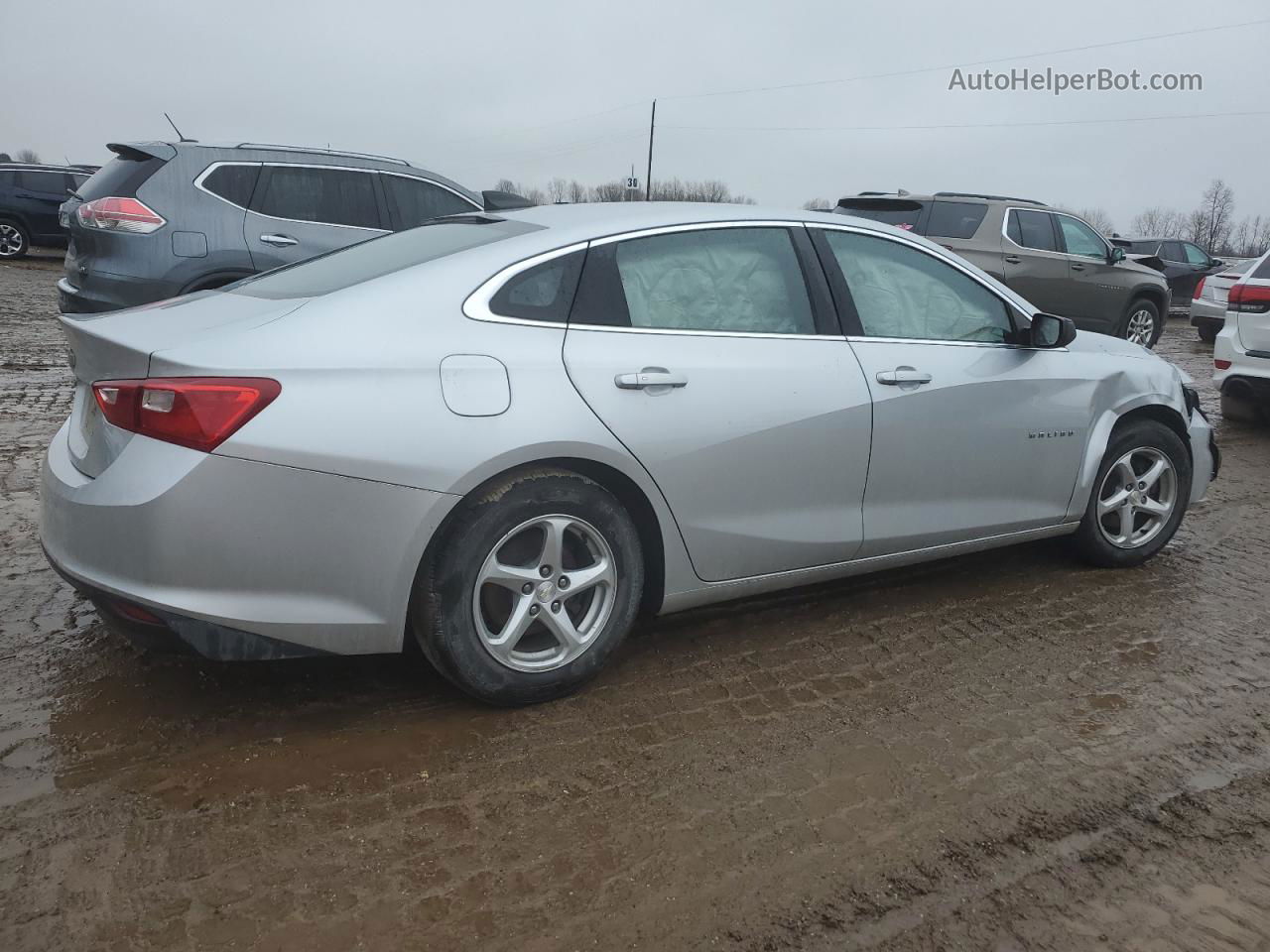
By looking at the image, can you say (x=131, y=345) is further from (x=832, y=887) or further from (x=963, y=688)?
(x=963, y=688)

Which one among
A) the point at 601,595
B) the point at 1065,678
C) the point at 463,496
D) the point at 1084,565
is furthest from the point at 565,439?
the point at 1084,565

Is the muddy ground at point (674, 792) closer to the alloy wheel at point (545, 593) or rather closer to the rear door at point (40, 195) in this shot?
the alloy wheel at point (545, 593)

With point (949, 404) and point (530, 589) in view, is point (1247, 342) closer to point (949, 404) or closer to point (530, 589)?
point (949, 404)

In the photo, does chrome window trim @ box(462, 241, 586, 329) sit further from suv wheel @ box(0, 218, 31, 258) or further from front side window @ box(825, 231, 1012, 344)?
suv wheel @ box(0, 218, 31, 258)

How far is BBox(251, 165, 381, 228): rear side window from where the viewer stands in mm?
7371

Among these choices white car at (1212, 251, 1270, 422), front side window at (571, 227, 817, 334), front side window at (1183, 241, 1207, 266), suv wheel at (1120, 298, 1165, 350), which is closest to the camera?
front side window at (571, 227, 817, 334)

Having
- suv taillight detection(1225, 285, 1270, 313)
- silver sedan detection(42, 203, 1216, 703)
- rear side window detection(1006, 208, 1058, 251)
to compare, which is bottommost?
silver sedan detection(42, 203, 1216, 703)

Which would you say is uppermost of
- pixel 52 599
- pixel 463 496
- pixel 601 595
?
pixel 463 496

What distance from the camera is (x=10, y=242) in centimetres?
1944

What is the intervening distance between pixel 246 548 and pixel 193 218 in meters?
5.14

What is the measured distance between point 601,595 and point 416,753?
0.72 m

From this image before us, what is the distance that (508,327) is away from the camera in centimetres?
302

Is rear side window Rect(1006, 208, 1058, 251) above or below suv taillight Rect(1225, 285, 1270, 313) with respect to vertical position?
above

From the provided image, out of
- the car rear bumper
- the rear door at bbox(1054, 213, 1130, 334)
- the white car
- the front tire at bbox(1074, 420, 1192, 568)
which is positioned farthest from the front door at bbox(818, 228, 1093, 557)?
the rear door at bbox(1054, 213, 1130, 334)
